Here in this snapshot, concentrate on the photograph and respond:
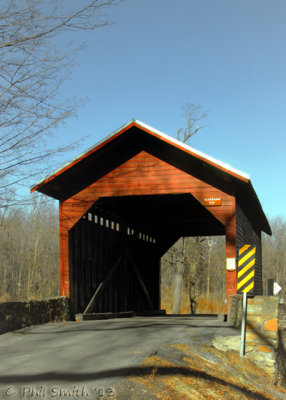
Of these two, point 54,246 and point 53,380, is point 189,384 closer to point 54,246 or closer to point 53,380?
point 53,380

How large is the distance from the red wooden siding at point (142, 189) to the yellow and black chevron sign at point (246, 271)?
2976mm

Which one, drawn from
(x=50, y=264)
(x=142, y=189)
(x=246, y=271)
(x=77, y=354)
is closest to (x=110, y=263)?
(x=142, y=189)

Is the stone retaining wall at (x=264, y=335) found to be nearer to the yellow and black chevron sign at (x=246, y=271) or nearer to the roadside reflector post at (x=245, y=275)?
the roadside reflector post at (x=245, y=275)

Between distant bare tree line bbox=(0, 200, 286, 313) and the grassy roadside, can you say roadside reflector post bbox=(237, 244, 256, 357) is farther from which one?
distant bare tree line bbox=(0, 200, 286, 313)

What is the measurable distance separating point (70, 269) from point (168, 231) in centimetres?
1033

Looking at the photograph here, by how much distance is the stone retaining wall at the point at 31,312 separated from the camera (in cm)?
987

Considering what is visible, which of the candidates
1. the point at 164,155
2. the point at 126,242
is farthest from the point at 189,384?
the point at 126,242

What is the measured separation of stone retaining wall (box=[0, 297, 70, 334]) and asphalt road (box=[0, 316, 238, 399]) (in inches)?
10.1

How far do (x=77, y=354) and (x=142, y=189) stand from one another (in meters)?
6.81

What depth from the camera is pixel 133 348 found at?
7336 millimetres

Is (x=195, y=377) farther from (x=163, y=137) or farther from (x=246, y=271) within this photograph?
(x=163, y=137)

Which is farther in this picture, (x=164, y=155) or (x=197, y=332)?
(x=164, y=155)

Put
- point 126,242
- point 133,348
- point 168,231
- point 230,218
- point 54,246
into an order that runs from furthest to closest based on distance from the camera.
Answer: point 54,246
point 168,231
point 126,242
point 230,218
point 133,348

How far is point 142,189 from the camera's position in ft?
43.4
